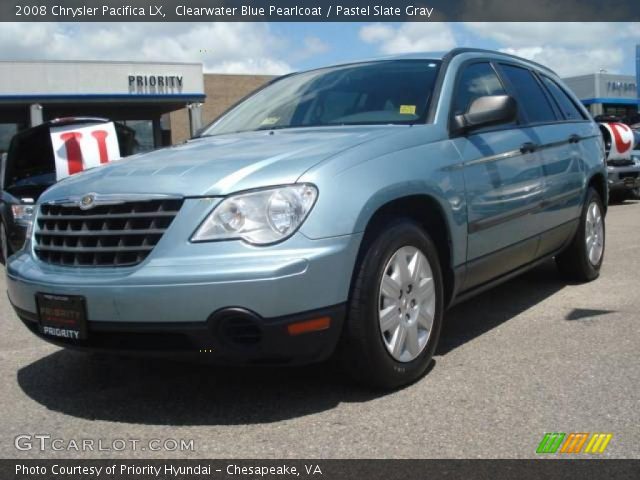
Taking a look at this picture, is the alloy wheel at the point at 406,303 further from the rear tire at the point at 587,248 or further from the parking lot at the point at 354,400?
the rear tire at the point at 587,248

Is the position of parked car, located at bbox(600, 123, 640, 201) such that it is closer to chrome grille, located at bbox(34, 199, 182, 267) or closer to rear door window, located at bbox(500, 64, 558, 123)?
rear door window, located at bbox(500, 64, 558, 123)

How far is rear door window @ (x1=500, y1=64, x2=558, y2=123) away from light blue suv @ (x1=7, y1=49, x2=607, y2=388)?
583 mm

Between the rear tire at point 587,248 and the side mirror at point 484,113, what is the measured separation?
2.02 meters

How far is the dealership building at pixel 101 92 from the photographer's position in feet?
92.2

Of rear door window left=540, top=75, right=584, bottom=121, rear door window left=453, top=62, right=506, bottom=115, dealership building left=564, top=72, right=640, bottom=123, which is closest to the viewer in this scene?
rear door window left=453, top=62, right=506, bottom=115

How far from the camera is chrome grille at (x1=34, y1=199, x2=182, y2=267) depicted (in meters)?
3.16

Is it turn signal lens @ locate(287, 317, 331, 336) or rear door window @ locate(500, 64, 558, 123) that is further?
rear door window @ locate(500, 64, 558, 123)

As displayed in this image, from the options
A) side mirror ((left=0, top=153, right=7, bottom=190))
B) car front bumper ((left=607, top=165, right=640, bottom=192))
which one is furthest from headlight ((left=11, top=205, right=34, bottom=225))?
car front bumper ((left=607, top=165, right=640, bottom=192))

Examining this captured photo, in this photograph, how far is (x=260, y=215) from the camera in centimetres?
309

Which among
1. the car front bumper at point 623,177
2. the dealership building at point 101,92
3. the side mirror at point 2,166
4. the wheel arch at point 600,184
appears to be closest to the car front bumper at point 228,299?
the wheel arch at point 600,184

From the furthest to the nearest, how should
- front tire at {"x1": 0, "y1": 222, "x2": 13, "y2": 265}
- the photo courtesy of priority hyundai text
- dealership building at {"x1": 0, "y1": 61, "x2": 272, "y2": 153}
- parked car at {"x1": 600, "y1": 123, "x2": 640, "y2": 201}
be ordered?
dealership building at {"x1": 0, "y1": 61, "x2": 272, "y2": 153}, parked car at {"x1": 600, "y1": 123, "x2": 640, "y2": 201}, front tire at {"x1": 0, "y1": 222, "x2": 13, "y2": 265}, the photo courtesy of priority hyundai text

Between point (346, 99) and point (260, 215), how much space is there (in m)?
1.55

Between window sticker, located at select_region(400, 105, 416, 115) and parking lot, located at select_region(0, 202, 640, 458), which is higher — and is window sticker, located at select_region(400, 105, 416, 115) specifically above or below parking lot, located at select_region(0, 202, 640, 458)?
above

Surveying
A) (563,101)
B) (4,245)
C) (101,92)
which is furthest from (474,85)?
(101,92)
